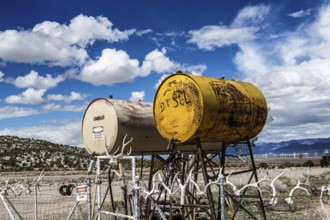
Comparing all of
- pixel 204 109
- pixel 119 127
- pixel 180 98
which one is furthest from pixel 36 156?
pixel 204 109

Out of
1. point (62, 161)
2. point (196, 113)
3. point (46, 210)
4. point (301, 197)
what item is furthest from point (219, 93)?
point (62, 161)

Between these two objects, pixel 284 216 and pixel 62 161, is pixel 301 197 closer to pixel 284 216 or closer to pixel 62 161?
pixel 284 216

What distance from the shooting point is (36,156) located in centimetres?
7706

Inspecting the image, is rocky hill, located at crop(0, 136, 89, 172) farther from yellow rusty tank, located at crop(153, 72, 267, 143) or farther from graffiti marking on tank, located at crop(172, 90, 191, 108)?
graffiti marking on tank, located at crop(172, 90, 191, 108)

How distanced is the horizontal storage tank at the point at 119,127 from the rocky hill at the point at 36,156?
160ft

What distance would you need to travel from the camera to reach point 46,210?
21797mm

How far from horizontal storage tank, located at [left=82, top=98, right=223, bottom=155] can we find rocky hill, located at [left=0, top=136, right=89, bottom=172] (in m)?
48.7

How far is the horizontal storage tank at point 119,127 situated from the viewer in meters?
15.0

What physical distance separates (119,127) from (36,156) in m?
65.9

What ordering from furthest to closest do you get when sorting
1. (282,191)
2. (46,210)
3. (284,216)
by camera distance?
(282,191), (46,210), (284,216)

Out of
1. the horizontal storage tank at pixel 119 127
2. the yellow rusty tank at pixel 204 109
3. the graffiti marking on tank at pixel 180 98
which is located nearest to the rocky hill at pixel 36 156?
the horizontal storage tank at pixel 119 127

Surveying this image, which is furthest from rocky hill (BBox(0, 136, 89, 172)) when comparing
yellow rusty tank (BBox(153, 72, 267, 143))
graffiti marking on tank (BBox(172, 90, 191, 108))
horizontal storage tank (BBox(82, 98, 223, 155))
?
graffiti marking on tank (BBox(172, 90, 191, 108))

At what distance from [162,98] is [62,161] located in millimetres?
66981

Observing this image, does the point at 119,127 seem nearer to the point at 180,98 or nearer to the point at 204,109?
the point at 180,98
